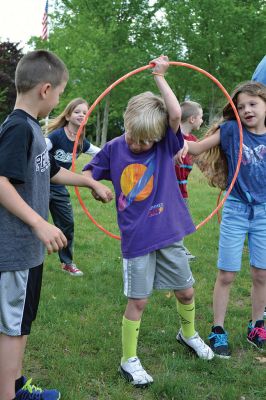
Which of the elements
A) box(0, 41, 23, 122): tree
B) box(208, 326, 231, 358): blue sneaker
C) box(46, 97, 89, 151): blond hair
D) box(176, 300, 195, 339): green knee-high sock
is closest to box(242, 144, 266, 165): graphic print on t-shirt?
box(176, 300, 195, 339): green knee-high sock

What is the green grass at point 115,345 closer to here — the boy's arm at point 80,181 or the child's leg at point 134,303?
the child's leg at point 134,303

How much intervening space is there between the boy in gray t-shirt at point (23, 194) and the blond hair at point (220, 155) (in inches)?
64.0

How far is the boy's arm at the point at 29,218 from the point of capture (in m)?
2.45

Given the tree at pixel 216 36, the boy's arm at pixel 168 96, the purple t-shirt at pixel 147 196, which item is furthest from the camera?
the tree at pixel 216 36

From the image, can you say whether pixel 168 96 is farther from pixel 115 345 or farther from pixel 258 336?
pixel 258 336

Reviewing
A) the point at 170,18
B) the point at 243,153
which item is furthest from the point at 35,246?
the point at 170,18

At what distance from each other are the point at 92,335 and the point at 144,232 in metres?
1.26

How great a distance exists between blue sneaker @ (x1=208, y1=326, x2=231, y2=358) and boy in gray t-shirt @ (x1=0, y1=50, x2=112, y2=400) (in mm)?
1667

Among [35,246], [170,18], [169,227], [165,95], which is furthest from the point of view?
[170,18]

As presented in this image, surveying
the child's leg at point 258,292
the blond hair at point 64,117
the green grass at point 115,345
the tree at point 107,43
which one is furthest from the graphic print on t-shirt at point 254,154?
the tree at point 107,43

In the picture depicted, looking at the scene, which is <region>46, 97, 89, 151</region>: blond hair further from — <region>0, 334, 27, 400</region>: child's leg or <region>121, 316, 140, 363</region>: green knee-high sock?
<region>0, 334, 27, 400</region>: child's leg

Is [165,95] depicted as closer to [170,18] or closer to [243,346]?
[243,346]

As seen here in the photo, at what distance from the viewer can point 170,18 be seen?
25.6 m

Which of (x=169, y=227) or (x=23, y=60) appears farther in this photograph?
(x=169, y=227)
